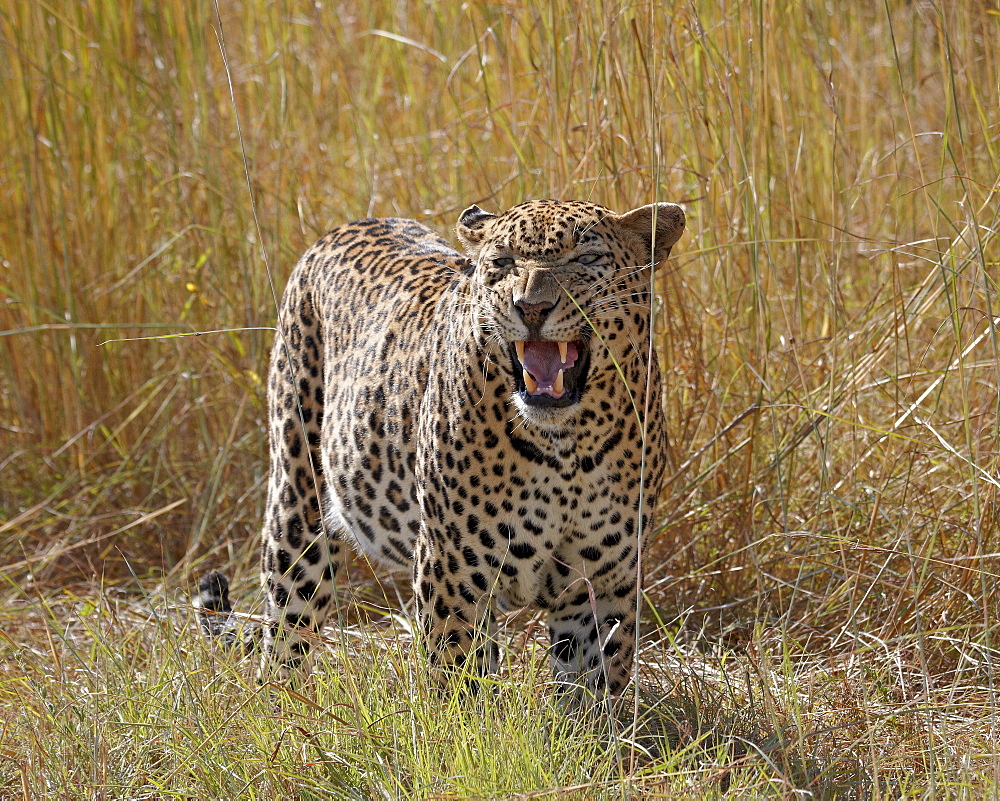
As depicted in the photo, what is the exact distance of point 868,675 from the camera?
3.81 meters

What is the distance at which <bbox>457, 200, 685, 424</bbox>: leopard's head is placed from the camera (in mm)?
A: 3139

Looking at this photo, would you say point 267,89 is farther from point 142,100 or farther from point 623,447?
point 623,447

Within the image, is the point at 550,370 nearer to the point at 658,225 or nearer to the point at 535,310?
the point at 535,310

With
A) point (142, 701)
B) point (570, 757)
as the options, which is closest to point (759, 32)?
point (570, 757)

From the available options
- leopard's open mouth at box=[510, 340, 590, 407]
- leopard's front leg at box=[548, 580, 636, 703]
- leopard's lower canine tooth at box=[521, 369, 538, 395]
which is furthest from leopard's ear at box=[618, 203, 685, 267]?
leopard's front leg at box=[548, 580, 636, 703]

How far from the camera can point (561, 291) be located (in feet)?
10.3

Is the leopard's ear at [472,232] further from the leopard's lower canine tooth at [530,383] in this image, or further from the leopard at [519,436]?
the leopard's lower canine tooth at [530,383]

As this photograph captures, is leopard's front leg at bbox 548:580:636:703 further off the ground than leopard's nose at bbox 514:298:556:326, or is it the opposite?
leopard's nose at bbox 514:298:556:326

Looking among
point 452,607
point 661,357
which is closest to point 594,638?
point 452,607

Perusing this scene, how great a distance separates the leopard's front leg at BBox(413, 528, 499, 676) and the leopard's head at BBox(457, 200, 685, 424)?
505 millimetres

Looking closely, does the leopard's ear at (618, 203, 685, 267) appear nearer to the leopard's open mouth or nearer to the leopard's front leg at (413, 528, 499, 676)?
the leopard's open mouth

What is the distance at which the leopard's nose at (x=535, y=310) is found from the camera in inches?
122

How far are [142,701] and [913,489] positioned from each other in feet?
8.53

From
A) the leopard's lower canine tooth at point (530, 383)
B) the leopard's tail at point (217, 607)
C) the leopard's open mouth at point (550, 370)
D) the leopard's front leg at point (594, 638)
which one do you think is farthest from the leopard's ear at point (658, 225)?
the leopard's tail at point (217, 607)
